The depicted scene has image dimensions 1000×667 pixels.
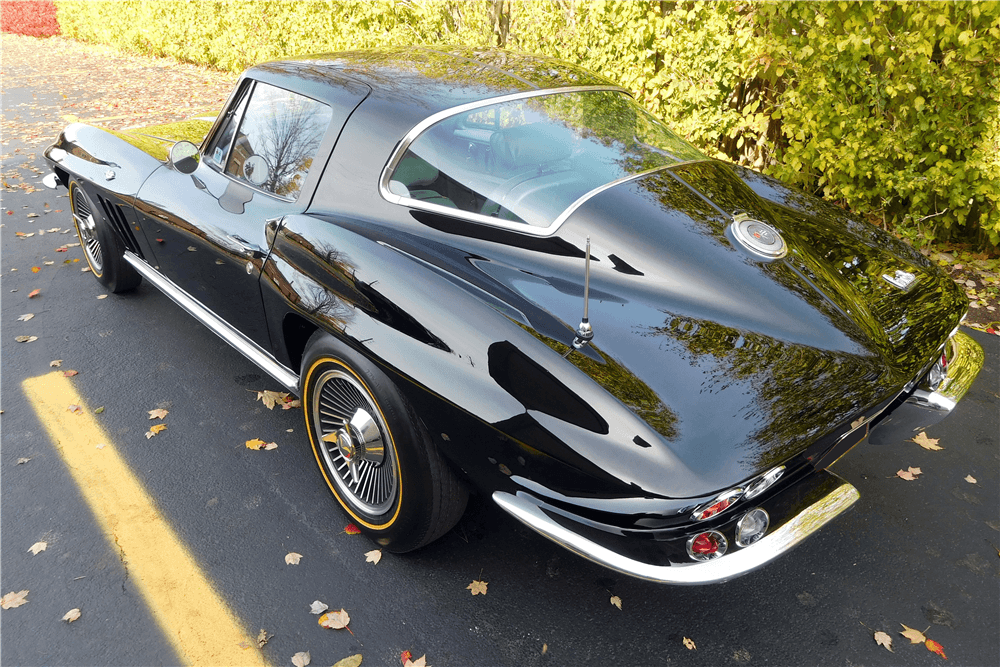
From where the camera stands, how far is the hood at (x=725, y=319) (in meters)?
1.92

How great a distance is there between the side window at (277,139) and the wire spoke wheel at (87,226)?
170cm

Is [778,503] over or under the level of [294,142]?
under

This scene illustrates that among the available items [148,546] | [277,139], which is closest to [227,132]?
[277,139]

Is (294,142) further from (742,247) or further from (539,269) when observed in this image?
(742,247)

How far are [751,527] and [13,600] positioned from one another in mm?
2683

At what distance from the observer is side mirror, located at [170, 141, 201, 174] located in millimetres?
3348

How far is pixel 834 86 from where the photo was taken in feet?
16.0

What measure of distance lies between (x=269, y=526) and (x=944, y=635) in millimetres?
2621

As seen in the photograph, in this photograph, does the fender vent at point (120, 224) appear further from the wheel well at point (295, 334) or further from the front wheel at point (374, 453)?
the front wheel at point (374, 453)

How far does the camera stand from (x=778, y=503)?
2.02 m

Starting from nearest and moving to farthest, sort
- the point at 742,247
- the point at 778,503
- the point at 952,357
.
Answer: the point at 778,503 → the point at 742,247 → the point at 952,357

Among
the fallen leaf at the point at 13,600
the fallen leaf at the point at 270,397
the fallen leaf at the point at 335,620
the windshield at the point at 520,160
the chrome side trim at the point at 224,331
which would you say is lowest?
the fallen leaf at the point at 13,600

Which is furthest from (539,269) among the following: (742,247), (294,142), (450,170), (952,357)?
(952,357)

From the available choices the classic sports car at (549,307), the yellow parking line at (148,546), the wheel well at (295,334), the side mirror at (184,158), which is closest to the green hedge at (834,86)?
the classic sports car at (549,307)
